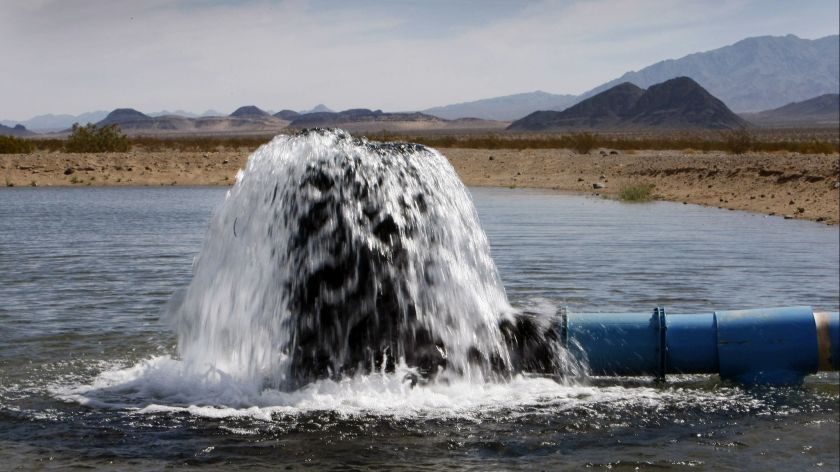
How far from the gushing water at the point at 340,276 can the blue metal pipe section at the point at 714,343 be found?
720mm

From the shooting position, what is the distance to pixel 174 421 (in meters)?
7.35

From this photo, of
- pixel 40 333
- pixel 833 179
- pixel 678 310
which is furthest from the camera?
pixel 833 179

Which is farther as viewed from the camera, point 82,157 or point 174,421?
point 82,157

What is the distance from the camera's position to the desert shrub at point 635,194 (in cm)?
3056

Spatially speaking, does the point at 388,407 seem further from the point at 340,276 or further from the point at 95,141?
the point at 95,141

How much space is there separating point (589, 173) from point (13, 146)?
83.0 feet

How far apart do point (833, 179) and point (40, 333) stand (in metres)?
22.0

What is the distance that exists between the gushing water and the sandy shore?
17.5 meters

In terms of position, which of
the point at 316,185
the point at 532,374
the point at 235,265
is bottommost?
the point at 532,374

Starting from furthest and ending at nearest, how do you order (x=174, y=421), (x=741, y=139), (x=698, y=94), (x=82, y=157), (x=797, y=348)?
1. (x=698, y=94)
2. (x=741, y=139)
3. (x=82, y=157)
4. (x=797, y=348)
5. (x=174, y=421)

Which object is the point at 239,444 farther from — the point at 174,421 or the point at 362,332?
the point at 362,332

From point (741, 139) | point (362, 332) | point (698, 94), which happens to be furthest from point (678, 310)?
point (698, 94)

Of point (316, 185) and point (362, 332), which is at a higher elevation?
point (316, 185)

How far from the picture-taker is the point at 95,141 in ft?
162
